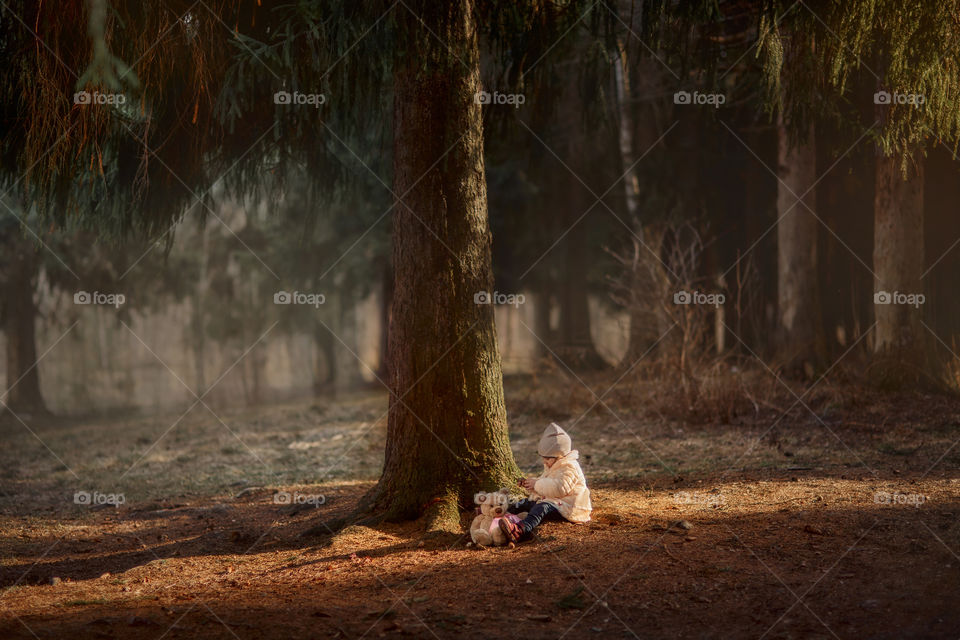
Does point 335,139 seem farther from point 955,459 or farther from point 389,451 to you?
point 955,459

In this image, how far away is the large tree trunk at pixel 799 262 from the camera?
47.0ft

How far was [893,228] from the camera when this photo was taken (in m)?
12.2

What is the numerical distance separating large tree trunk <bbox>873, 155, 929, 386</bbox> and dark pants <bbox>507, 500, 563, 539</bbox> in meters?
7.95

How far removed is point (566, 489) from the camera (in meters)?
6.01

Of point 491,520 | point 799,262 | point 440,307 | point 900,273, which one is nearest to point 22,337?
point 440,307

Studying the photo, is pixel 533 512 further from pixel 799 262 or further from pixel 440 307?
pixel 799 262

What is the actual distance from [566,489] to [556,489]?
0.08 meters

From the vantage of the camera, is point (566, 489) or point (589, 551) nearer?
point (589, 551)

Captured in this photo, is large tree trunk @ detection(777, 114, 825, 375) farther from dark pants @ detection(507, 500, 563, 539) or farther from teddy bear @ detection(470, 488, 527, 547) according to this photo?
teddy bear @ detection(470, 488, 527, 547)

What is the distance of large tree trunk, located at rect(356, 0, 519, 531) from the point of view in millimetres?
6488

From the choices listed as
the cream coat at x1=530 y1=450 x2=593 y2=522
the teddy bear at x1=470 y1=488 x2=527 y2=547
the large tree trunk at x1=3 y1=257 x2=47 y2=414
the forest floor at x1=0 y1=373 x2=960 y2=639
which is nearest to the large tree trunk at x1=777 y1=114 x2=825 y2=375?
the forest floor at x1=0 y1=373 x2=960 y2=639

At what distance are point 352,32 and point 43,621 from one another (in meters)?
4.44

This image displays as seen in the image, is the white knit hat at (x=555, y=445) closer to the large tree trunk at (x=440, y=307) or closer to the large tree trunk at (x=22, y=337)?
the large tree trunk at (x=440, y=307)

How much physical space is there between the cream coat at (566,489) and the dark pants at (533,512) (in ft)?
0.19
